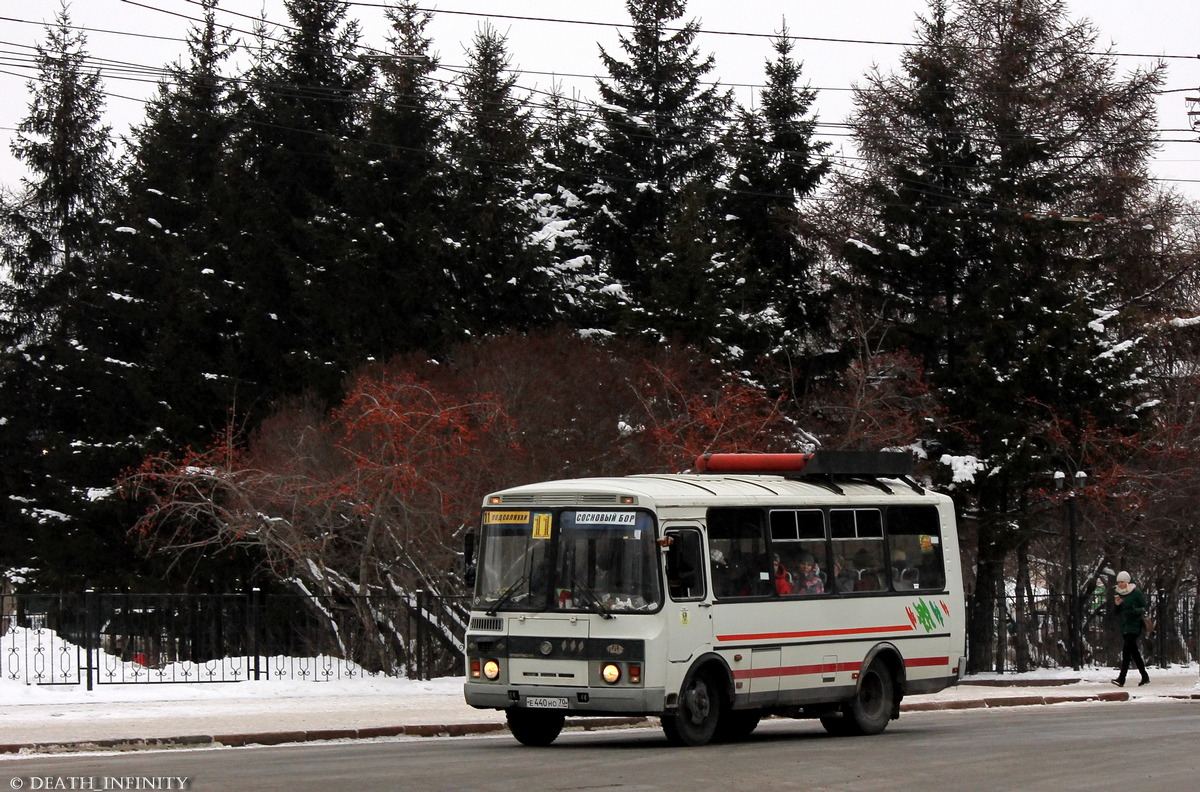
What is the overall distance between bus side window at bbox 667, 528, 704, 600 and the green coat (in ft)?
42.7

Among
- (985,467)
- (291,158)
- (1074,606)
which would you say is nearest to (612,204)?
(291,158)

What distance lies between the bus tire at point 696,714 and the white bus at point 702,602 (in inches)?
0.8

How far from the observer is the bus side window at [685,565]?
1579 centimetres

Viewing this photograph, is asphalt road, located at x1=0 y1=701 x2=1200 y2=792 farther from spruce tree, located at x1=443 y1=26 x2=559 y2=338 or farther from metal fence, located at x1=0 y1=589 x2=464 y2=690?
spruce tree, located at x1=443 y1=26 x2=559 y2=338

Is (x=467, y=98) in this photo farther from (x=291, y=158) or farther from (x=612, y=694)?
(x=612, y=694)

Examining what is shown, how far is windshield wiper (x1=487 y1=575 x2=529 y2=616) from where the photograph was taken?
53.1 feet

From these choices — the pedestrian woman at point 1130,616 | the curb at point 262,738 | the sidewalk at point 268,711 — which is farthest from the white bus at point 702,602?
the pedestrian woman at point 1130,616

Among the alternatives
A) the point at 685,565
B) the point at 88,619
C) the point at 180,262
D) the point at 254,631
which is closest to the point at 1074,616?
the point at 254,631

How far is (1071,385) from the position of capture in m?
36.2

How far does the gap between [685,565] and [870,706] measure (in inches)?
151

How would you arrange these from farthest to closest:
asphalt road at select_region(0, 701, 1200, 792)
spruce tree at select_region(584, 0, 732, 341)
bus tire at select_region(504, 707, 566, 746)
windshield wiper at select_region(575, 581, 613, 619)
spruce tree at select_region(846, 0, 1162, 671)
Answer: spruce tree at select_region(584, 0, 732, 341)
spruce tree at select_region(846, 0, 1162, 671)
bus tire at select_region(504, 707, 566, 746)
windshield wiper at select_region(575, 581, 613, 619)
asphalt road at select_region(0, 701, 1200, 792)

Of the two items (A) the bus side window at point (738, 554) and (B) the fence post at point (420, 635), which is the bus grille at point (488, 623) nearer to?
(A) the bus side window at point (738, 554)

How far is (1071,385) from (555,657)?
78.0 ft

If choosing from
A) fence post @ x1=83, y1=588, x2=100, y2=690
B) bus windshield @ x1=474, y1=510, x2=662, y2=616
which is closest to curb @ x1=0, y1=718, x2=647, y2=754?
bus windshield @ x1=474, y1=510, x2=662, y2=616
